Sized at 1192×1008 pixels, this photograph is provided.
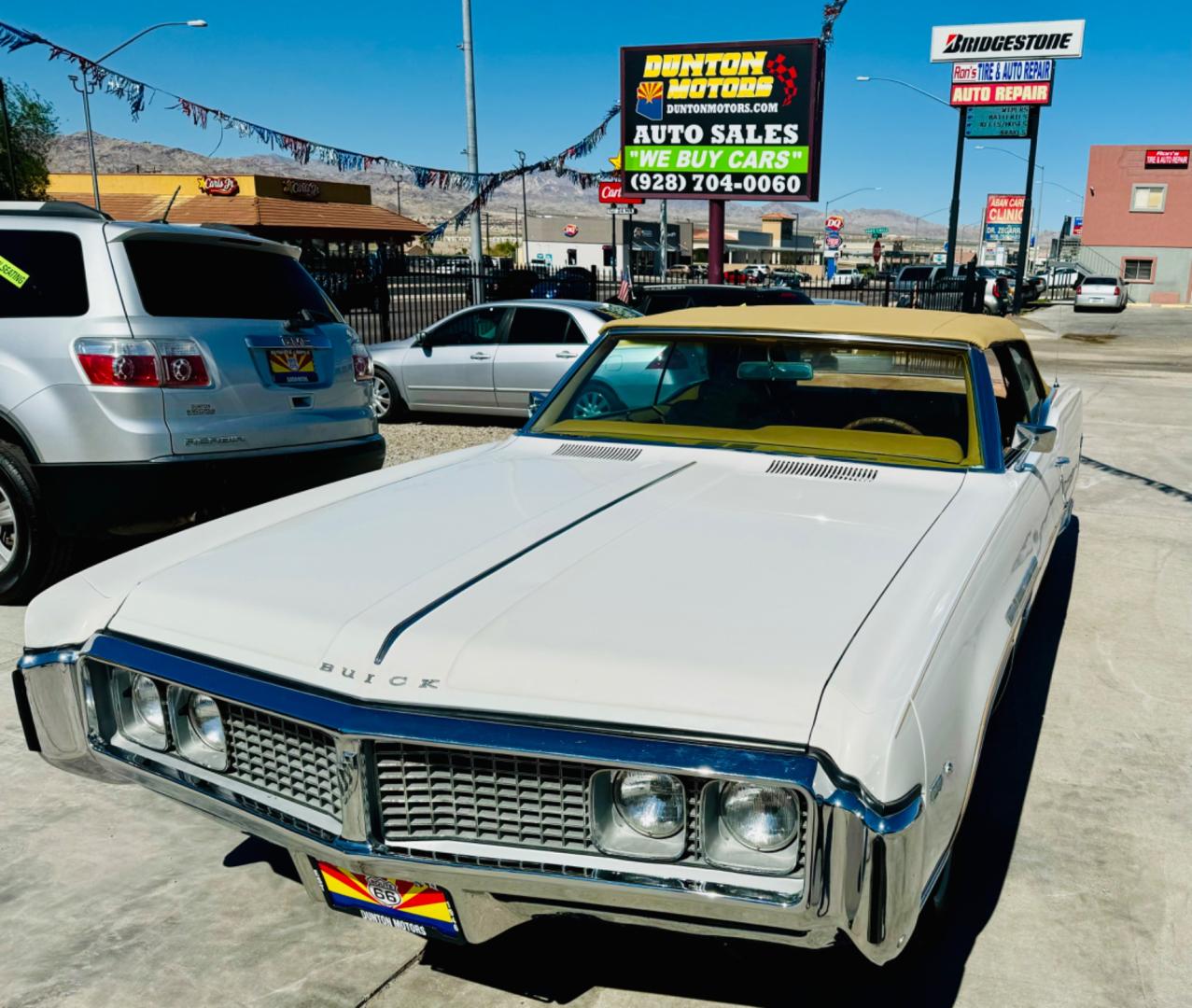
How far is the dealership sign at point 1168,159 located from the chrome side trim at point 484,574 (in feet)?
219

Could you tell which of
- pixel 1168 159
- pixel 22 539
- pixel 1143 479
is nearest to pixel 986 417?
pixel 22 539

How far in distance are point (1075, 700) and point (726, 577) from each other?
8.31ft

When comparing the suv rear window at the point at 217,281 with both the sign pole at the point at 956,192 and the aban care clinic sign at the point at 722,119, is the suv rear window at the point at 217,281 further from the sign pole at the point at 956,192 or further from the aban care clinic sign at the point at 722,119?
the sign pole at the point at 956,192

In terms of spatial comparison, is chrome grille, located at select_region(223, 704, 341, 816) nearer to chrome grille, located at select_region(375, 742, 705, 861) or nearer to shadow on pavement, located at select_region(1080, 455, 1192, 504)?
chrome grille, located at select_region(375, 742, 705, 861)

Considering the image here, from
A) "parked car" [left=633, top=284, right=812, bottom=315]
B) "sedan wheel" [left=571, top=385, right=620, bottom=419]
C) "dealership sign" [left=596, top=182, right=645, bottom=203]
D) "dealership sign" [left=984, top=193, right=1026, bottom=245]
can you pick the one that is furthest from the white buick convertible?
"dealership sign" [left=984, top=193, right=1026, bottom=245]

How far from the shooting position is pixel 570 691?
2.03 m

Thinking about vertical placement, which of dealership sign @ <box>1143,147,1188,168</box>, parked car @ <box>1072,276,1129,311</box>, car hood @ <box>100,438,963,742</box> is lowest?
parked car @ <box>1072,276,1129,311</box>

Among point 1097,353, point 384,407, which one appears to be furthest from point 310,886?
point 1097,353

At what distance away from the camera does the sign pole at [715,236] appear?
795 inches

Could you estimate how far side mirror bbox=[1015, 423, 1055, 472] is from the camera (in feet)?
12.3

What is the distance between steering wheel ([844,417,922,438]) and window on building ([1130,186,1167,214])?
64.8m

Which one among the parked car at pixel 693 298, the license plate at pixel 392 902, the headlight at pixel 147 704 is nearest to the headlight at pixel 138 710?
the headlight at pixel 147 704

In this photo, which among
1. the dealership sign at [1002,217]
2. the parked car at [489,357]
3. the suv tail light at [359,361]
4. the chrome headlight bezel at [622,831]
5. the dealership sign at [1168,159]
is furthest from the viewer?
the dealership sign at [1002,217]

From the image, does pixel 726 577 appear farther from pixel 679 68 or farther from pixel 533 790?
pixel 679 68
